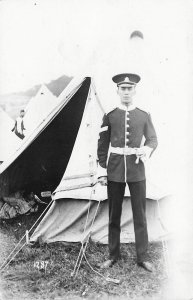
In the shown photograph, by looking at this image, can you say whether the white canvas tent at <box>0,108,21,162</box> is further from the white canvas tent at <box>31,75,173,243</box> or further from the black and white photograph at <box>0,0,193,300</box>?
the white canvas tent at <box>31,75,173,243</box>

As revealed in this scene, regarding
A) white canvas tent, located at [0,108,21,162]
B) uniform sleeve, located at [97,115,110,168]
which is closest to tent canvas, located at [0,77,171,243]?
white canvas tent, located at [0,108,21,162]

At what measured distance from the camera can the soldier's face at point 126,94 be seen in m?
3.09

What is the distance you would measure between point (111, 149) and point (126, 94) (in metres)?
0.47

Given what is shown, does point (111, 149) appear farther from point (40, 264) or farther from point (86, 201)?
point (40, 264)

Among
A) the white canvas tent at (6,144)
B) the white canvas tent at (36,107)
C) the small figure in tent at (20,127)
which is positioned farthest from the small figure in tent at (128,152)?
the small figure in tent at (20,127)

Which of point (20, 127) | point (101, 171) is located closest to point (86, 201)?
point (101, 171)

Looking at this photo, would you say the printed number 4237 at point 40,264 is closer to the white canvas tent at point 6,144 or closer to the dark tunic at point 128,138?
the dark tunic at point 128,138

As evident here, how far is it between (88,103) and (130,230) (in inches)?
52.5

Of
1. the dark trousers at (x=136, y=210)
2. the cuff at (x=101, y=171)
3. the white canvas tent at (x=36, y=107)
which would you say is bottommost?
the dark trousers at (x=136, y=210)

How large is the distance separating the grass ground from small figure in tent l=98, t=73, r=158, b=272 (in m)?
0.16

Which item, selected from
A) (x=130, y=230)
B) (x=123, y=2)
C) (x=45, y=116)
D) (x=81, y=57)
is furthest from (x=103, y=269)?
(x=123, y=2)

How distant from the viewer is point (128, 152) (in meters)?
3.08

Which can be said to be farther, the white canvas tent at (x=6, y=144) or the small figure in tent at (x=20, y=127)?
the small figure in tent at (x=20, y=127)

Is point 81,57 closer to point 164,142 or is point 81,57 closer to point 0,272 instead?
point 164,142
